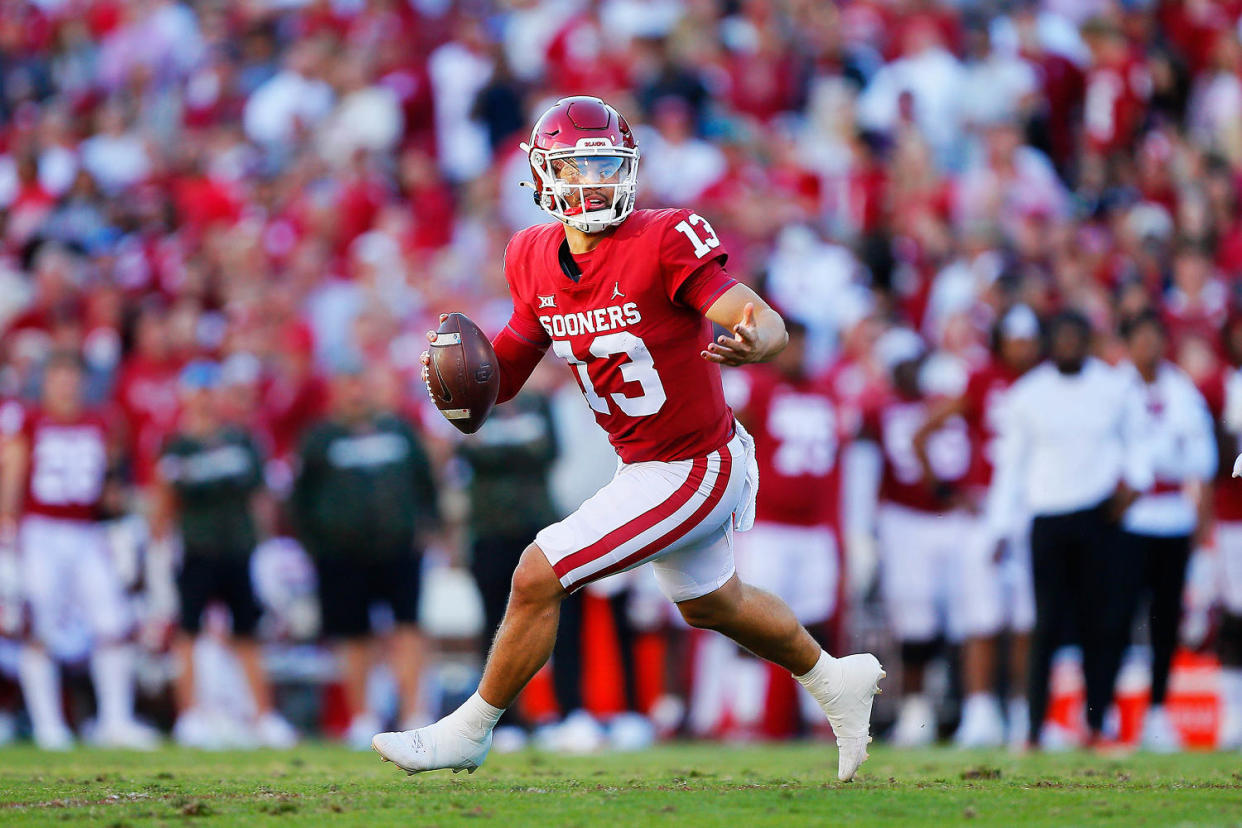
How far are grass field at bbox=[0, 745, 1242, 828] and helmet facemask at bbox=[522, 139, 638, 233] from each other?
69.7 inches

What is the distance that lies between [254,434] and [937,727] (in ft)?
14.9

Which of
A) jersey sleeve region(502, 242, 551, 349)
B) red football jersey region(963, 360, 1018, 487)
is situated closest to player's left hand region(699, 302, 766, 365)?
jersey sleeve region(502, 242, 551, 349)

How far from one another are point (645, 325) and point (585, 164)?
1.77 ft

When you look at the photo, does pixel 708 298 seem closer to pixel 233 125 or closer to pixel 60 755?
pixel 60 755

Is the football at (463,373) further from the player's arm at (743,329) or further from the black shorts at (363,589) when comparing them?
the black shorts at (363,589)

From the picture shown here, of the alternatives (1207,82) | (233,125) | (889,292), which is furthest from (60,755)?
(1207,82)

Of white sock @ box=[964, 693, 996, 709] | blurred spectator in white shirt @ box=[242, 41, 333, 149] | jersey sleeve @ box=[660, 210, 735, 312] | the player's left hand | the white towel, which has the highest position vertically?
blurred spectator in white shirt @ box=[242, 41, 333, 149]

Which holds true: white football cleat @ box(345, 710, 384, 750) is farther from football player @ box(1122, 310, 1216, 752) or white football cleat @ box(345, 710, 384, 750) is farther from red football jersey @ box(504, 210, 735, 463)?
red football jersey @ box(504, 210, 735, 463)

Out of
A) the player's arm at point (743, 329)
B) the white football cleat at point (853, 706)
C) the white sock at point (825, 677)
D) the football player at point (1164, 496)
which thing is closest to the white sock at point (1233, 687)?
the football player at point (1164, 496)

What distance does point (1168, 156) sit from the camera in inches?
488

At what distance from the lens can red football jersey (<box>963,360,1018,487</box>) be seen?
32.2 feet

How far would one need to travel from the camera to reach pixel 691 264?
5.11m

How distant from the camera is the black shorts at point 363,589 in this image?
32.4 feet

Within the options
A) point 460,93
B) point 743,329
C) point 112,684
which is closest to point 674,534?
point 743,329
